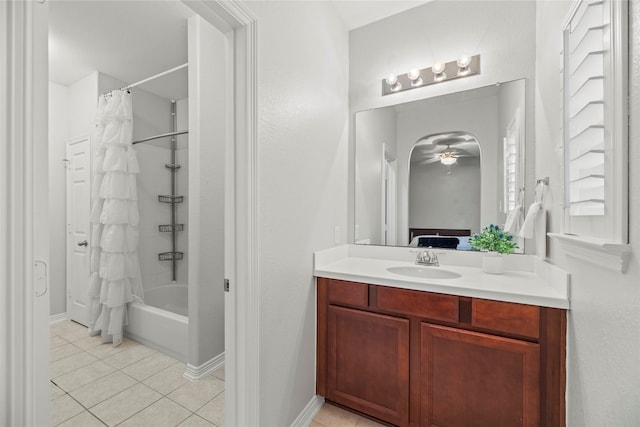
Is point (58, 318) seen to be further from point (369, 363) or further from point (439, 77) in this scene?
point (439, 77)

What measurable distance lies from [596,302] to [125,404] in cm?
256

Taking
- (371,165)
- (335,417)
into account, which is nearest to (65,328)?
(335,417)

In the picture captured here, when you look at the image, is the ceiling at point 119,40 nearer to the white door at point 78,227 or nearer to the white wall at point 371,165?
the white door at point 78,227

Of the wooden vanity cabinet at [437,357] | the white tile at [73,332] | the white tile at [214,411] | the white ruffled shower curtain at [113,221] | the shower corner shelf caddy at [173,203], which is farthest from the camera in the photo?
the shower corner shelf caddy at [173,203]

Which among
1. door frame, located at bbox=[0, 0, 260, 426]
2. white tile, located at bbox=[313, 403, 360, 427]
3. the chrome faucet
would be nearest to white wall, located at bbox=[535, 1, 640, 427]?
the chrome faucet

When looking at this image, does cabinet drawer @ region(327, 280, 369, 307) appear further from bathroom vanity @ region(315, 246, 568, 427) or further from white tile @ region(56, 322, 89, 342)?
white tile @ region(56, 322, 89, 342)

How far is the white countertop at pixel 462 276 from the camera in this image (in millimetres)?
1310

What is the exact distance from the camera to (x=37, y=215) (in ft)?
2.29

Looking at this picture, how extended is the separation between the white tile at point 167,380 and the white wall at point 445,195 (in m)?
2.10

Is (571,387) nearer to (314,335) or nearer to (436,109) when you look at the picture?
(314,335)

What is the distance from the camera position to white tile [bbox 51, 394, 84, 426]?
5.66ft

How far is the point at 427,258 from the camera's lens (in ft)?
6.57

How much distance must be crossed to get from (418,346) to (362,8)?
2.36m

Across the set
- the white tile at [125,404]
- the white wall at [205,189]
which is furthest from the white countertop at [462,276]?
the white tile at [125,404]
